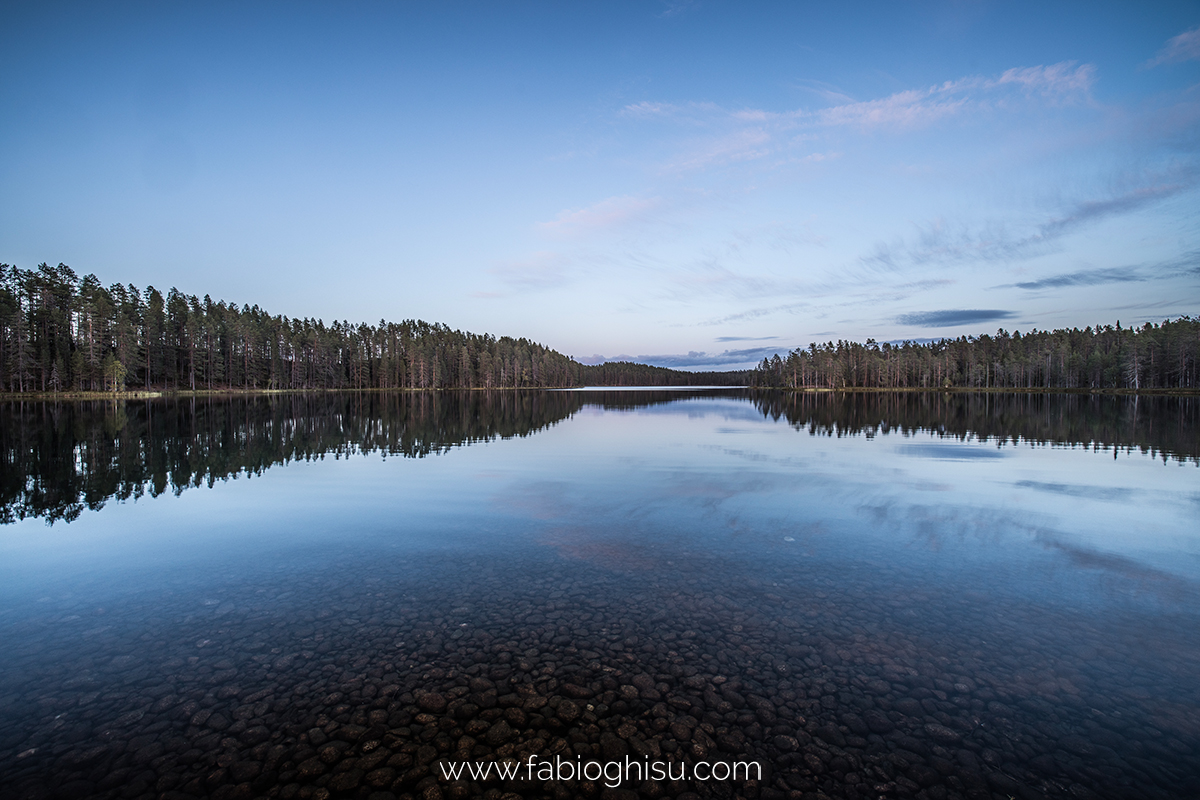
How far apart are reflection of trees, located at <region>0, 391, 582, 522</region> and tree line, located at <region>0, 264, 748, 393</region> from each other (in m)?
54.1

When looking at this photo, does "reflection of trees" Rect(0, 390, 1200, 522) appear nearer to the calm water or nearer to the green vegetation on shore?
the calm water

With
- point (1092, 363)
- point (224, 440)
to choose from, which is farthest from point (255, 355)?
point (1092, 363)

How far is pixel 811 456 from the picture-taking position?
33.1 metres

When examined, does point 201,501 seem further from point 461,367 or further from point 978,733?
point 461,367

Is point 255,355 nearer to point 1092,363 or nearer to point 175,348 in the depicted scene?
point 175,348

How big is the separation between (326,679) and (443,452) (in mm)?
27395

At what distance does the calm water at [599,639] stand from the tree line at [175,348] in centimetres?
10934

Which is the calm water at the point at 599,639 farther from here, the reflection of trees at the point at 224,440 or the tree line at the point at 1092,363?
A: the tree line at the point at 1092,363

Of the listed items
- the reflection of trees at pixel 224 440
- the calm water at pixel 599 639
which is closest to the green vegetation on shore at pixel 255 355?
the reflection of trees at pixel 224 440

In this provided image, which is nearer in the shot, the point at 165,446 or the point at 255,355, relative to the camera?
the point at 165,446

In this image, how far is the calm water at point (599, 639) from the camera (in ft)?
21.7

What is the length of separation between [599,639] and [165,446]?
38597 mm

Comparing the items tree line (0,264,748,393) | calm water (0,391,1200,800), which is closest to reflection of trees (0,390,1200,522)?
calm water (0,391,1200,800)

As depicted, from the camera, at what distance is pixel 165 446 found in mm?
34938
